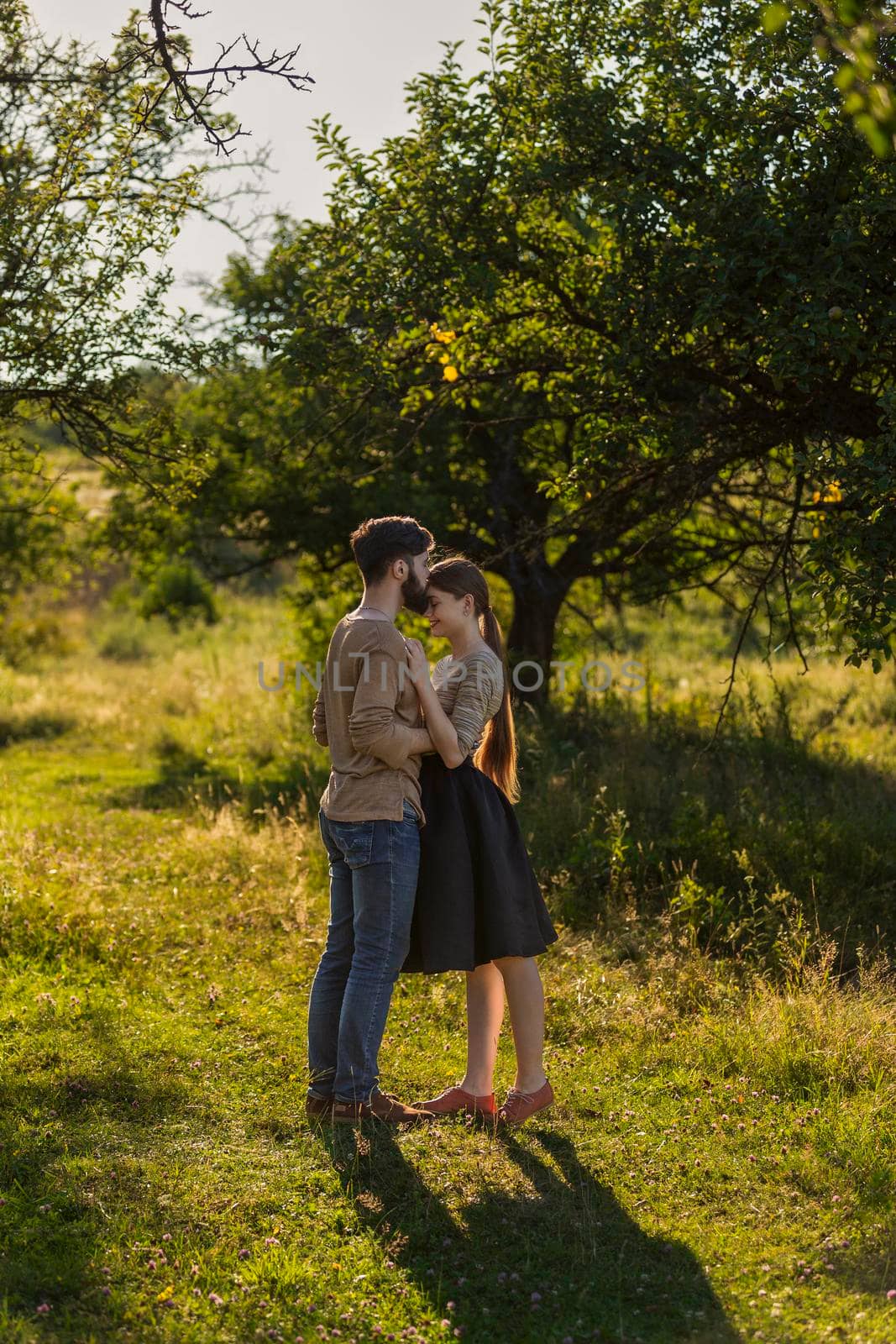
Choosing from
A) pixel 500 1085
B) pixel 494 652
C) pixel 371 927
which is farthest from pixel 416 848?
pixel 500 1085

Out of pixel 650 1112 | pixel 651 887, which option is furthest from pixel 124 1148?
pixel 651 887

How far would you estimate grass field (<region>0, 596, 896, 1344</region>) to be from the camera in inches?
146

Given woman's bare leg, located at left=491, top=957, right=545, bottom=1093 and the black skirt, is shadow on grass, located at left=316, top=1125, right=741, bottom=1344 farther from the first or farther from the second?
the black skirt

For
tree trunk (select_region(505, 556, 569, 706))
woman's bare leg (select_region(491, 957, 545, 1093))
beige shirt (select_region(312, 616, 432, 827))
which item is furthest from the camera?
tree trunk (select_region(505, 556, 569, 706))

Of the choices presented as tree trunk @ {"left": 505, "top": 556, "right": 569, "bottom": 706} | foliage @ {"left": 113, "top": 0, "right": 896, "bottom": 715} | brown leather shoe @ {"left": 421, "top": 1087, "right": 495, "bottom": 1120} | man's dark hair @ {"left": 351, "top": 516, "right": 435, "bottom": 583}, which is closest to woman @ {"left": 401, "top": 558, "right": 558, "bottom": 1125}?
brown leather shoe @ {"left": 421, "top": 1087, "right": 495, "bottom": 1120}

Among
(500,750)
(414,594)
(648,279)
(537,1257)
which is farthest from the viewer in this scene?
(648,279)

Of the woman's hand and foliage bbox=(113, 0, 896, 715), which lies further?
foliage bbox=(113, 0, 896, 715)

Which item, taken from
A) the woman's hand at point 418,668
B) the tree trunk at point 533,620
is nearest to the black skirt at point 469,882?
the woman's hand at point 418,668

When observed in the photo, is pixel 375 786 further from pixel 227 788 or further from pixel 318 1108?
pixel 227 788

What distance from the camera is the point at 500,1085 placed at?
210 inches

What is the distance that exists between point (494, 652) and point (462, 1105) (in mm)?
1783

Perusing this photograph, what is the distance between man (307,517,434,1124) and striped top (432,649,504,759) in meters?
0.15

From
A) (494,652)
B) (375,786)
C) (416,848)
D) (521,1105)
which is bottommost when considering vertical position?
(521,1105)

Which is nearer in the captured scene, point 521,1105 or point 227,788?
point 521,1105
